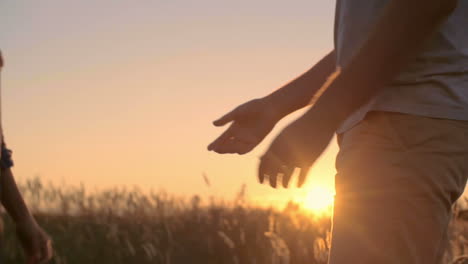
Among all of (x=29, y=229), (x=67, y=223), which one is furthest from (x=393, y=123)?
(x=67, y=223)

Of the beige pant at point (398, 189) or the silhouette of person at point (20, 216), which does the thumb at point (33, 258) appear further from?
the beige pant at point (398, 189)

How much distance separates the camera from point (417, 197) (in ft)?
3.92

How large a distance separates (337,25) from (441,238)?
0.56 m

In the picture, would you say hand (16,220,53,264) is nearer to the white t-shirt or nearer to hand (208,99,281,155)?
hand (208,99,281,155)

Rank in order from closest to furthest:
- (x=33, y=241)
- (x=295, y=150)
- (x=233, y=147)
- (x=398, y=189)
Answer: (x=295, y=150)
(x=398, y=189)
(x=233, y=147)
(x=33, y=241)

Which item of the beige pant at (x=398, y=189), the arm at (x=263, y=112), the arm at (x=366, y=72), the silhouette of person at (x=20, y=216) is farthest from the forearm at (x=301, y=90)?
the silhouette of person at (x=20, y=216)

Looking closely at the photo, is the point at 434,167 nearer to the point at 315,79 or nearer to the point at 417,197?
the point at 417,197

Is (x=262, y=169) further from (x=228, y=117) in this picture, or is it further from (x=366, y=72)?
(x=228, y=117)

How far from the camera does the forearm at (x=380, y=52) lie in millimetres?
1072

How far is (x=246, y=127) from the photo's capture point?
4.78ft

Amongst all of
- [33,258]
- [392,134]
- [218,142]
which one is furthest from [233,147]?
[33,258]

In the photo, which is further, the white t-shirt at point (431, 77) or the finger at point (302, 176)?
the white t-shirt at point (431, 77)

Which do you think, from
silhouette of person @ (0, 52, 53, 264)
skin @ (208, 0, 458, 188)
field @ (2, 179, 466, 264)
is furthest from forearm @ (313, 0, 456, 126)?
field @ (2, 179, 466, 264)

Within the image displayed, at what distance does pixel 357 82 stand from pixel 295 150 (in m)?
0.16
